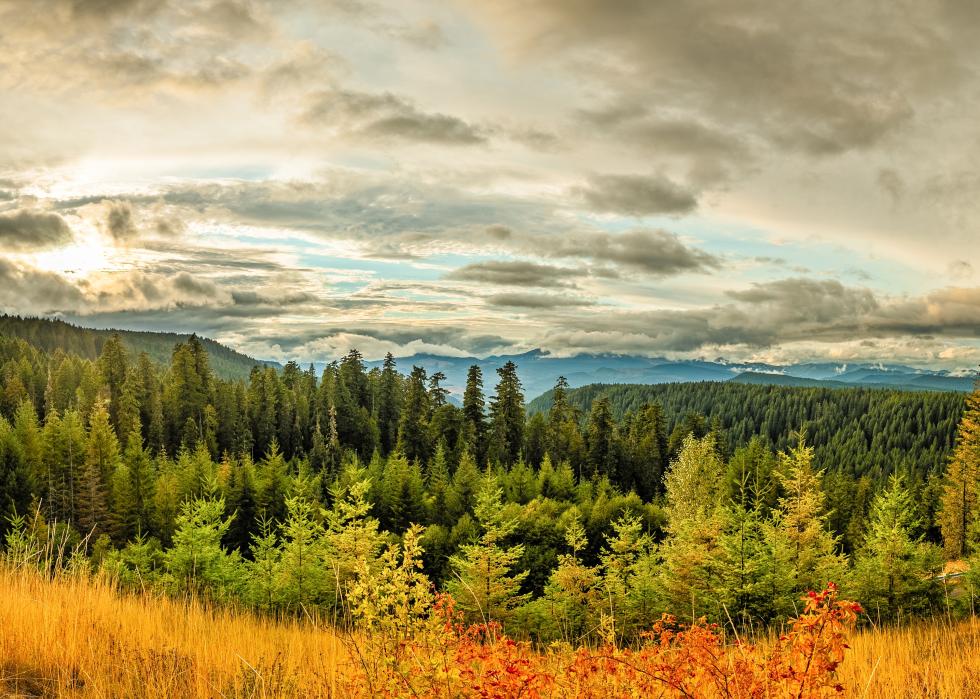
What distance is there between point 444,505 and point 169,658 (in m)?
52.9

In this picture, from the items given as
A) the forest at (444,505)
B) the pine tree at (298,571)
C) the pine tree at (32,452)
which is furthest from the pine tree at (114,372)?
the pine tree at (298,571)

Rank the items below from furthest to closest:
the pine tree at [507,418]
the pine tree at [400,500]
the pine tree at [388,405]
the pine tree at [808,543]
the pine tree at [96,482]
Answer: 1. the pine tree at [388,405]
2. the pine tree at [507,418]
3. the pine tree at [400,500]
4. the pine tree at [96,482]
5. the pine tree at [808,543]

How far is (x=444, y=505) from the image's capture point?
5750 cm

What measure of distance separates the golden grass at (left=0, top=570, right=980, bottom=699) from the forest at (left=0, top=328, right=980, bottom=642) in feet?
3.08

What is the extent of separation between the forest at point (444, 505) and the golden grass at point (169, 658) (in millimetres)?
938

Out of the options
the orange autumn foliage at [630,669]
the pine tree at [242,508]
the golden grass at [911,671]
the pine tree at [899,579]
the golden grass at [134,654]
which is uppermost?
the orange autumn foliage at [630,669]

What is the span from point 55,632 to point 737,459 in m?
69.7

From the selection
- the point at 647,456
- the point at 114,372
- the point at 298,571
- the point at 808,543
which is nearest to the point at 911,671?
the point at 298,571

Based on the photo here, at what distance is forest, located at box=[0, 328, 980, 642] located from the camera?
23453 mm

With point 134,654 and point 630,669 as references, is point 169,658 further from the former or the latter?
point 630,669

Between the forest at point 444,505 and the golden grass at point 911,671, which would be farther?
the forest at point 444,505

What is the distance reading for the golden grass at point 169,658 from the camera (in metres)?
5.39

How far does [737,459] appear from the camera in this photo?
67.1m

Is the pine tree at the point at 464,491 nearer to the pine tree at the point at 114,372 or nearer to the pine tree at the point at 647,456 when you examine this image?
the pine tree at the point at 647,456
